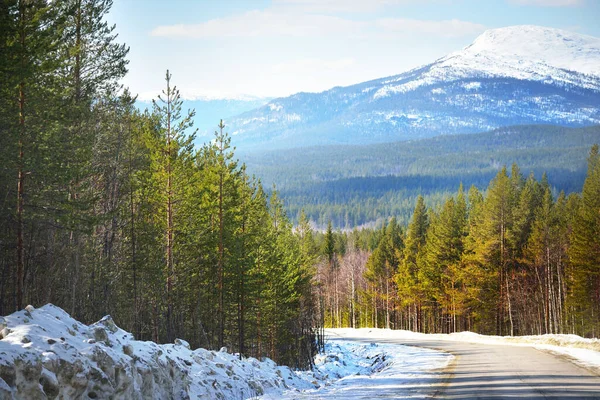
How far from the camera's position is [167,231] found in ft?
Answer: 86.7

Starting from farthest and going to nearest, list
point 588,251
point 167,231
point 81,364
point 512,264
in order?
1. point 512,264
2. point 588,251
3. point 167,231
4. point 81,364

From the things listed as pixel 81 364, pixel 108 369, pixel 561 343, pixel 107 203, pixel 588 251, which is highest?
pixel 107 203

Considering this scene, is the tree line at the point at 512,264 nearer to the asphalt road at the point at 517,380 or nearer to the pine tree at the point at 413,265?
the pine tree at the point at 413,265

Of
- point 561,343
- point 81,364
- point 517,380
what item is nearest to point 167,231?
point 517,380

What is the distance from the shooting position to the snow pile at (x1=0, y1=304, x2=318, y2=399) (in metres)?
8.53

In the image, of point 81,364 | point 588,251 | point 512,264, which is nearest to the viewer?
point 81,364

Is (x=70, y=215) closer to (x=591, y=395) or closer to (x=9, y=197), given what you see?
(x=9, y=197)

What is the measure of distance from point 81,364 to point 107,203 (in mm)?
19428

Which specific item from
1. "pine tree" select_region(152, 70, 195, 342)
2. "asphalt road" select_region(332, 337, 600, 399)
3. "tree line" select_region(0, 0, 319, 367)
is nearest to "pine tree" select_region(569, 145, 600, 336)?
"tree line" select_region(0, 0, 319, 367)

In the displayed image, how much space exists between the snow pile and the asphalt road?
4.54m

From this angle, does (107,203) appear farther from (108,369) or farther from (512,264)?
(512,264)

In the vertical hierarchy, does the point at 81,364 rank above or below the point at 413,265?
above

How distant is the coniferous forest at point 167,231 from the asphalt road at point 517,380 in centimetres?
1062

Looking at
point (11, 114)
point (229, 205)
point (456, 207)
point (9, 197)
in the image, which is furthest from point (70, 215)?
point (456, 207)
